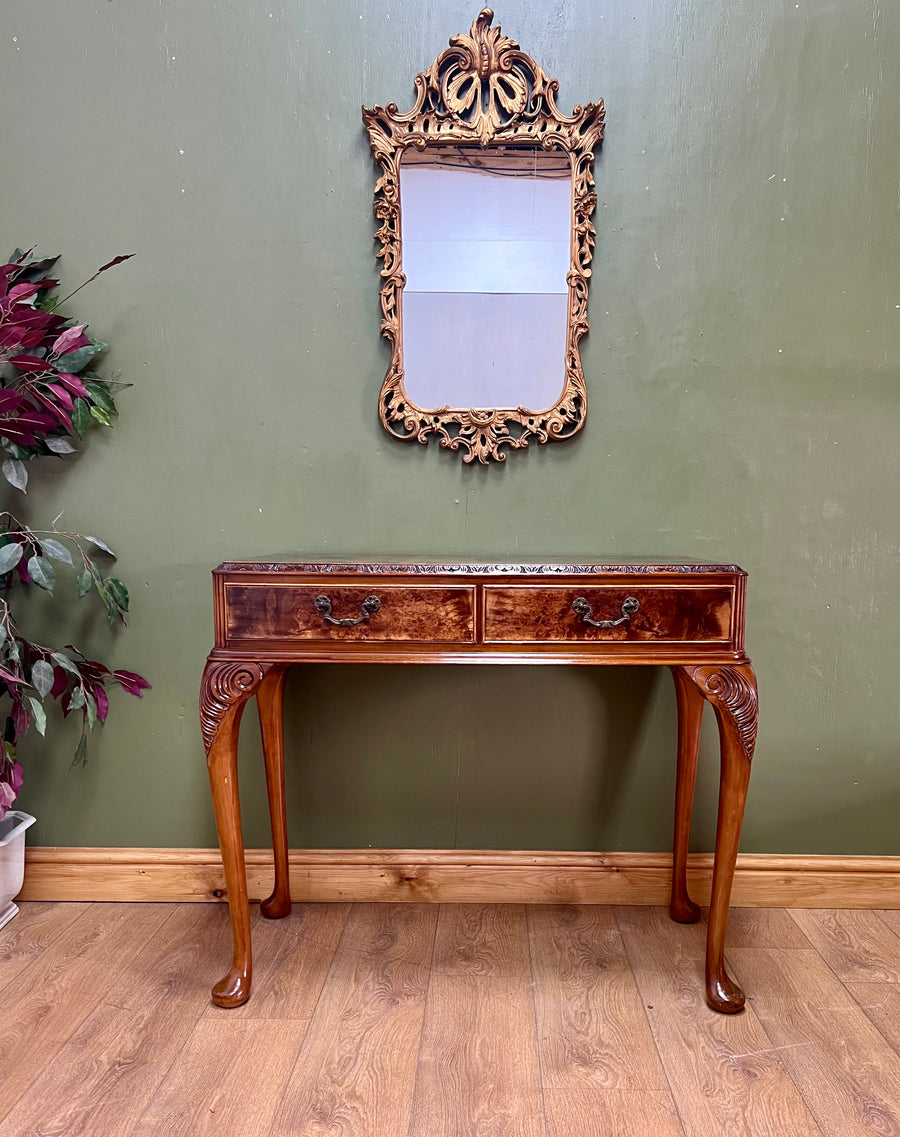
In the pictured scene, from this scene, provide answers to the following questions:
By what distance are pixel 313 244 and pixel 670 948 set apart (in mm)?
1803

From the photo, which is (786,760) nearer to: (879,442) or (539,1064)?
(879,442)

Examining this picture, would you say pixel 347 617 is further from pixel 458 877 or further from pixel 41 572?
pixel 458 877

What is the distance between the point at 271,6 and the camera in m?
1.80

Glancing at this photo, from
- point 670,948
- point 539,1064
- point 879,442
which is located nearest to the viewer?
point 539,1064

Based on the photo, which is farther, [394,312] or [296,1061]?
[394,312]

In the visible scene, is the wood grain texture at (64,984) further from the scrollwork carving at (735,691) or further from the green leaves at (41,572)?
the scrollwork carving at (735,691)

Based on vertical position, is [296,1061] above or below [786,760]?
below

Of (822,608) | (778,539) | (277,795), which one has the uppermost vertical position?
(778,539)

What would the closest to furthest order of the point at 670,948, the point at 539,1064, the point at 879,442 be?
the point at 539,1064 → the point at 670,948 → the point at 879,442

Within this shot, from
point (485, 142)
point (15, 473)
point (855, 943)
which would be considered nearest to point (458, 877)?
point (855, 943)

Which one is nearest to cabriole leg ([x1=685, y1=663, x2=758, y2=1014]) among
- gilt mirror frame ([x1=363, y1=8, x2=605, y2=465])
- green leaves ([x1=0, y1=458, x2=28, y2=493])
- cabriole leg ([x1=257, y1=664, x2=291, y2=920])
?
gilt mirror frame ([x1=363, y1=8, x2=605, y2=465])

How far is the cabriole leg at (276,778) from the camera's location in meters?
1.80

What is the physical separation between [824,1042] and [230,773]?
1202 mm

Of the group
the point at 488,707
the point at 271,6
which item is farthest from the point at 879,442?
the point at 271,6
